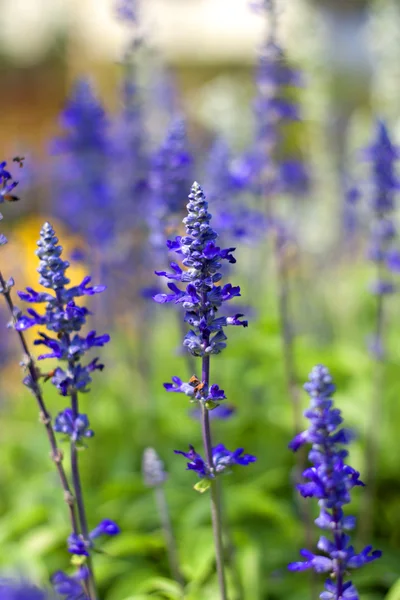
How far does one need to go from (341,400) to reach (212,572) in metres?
1.86

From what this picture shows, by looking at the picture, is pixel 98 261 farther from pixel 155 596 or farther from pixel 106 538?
pixel 155 596

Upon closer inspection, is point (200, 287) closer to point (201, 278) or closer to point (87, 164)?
point (201, 278)

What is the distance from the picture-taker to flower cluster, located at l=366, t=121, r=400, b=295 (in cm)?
393

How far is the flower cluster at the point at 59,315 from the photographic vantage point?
7.25 ft

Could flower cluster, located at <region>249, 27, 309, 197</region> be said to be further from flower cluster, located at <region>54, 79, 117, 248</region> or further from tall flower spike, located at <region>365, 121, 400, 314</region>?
flower cluster, located at <region>54, 79, 117, 248</region>

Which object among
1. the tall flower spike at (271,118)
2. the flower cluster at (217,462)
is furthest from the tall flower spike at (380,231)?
the flower cluster at (217,462)

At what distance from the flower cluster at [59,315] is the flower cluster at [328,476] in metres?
0.73

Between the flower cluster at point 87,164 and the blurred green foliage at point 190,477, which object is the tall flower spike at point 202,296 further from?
the flower cluster at point 87,164

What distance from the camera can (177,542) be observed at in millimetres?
4164

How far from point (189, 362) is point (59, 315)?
1.42 m

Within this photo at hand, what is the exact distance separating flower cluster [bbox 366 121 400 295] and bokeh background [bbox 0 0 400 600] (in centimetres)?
31

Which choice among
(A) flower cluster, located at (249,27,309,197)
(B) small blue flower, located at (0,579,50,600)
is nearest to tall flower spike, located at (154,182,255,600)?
(B) small blue flower, located at (0,579,50,600)

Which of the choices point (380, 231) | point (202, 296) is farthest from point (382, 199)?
point (202, 296)

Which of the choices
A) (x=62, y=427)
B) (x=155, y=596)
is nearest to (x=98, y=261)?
(x=155, y=596)
